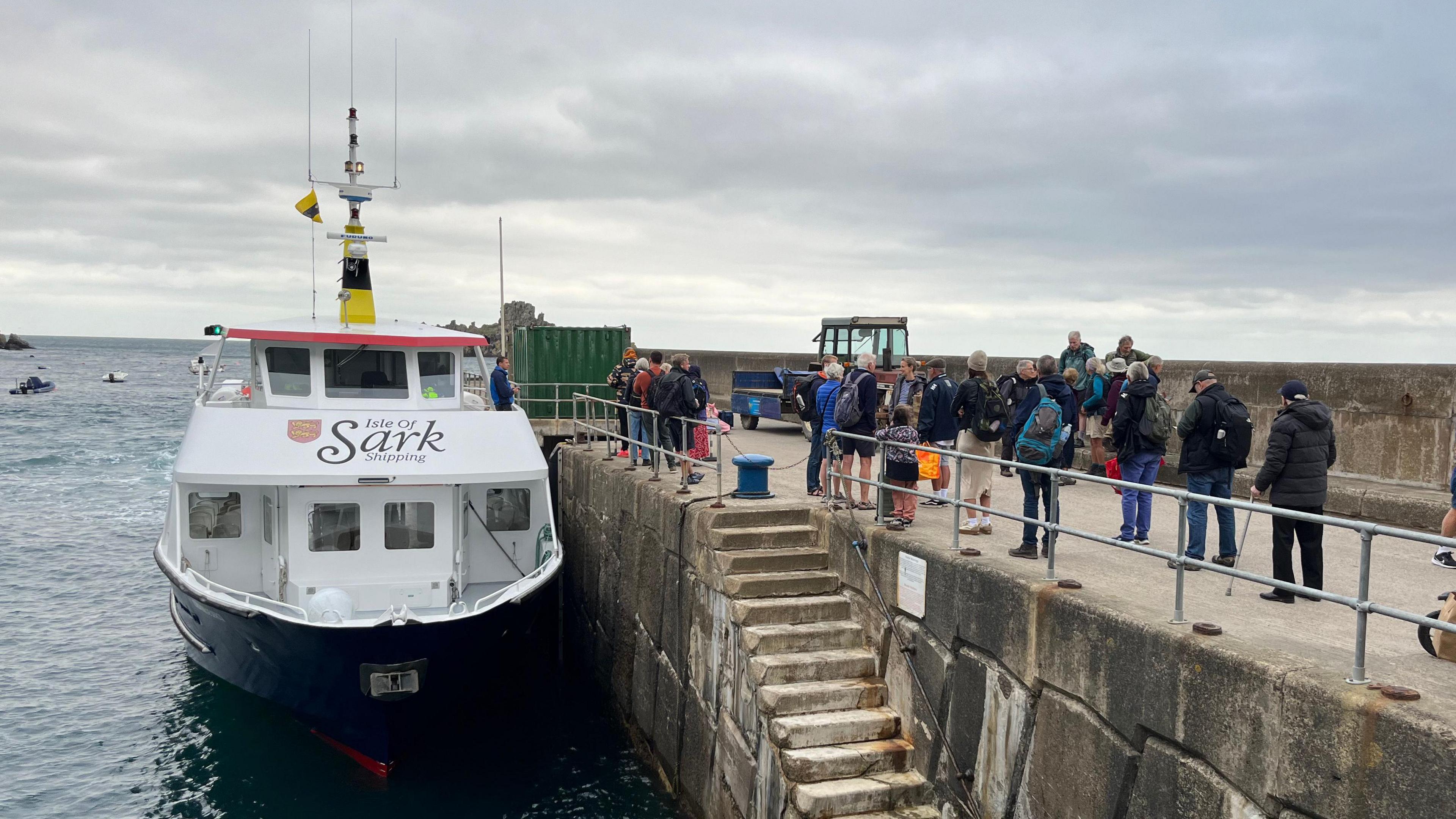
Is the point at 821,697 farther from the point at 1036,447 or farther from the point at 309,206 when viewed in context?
the point at 309,206

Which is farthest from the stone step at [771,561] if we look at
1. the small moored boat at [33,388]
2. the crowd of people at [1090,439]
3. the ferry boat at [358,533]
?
the small moored boat at [33,388]

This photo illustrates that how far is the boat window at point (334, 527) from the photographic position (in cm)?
1094

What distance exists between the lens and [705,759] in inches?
362

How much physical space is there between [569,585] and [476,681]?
550 cm

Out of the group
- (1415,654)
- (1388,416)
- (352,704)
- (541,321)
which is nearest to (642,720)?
(352,704)

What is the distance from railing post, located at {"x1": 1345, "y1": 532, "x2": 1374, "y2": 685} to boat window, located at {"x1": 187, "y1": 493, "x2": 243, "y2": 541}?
10933 mm

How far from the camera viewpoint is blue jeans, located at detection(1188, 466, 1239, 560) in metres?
7.41

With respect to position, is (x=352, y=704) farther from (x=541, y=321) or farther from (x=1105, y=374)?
(x=541, y=321)

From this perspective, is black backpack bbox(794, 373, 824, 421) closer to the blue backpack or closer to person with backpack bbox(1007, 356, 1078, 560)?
person with backpack bbox(1007, 356, 1078, 560)

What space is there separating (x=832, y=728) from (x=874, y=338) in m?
12.3

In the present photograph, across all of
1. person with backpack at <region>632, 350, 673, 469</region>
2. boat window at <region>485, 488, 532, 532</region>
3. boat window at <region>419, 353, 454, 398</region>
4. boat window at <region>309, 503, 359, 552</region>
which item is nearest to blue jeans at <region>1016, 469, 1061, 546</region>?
person with backpack at <region>632, 350, 673, 469</region>

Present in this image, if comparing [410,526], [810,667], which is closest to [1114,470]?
[810,667]

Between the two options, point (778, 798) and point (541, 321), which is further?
point (541, 321)

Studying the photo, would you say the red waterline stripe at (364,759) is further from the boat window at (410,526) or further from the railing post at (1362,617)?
the railing post at (1362,617)
